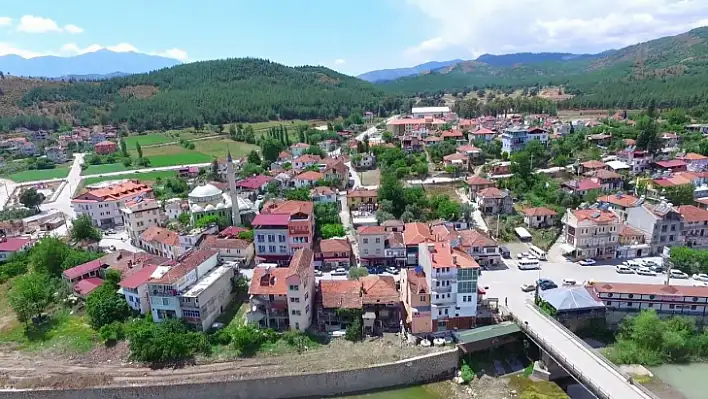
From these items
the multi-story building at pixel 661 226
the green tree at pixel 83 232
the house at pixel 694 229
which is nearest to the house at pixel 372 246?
the multi-story building at pixel 661 226

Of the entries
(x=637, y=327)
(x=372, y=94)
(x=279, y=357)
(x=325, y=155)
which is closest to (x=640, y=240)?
(x=637, y=327)

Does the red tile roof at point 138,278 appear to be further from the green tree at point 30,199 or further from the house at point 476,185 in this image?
the green tree at point 30,199

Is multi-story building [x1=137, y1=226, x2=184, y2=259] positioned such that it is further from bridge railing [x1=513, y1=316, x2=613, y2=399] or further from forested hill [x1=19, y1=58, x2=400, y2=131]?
forested hill [x1=19, y1=58, x2=400, y2=131]

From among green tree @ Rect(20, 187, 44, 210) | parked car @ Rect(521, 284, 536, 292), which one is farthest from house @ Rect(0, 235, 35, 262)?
parked car @ Rect(521, 284, 536, 292)

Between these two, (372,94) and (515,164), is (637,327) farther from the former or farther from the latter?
(372,94)

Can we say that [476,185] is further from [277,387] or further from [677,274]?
[277,387]
